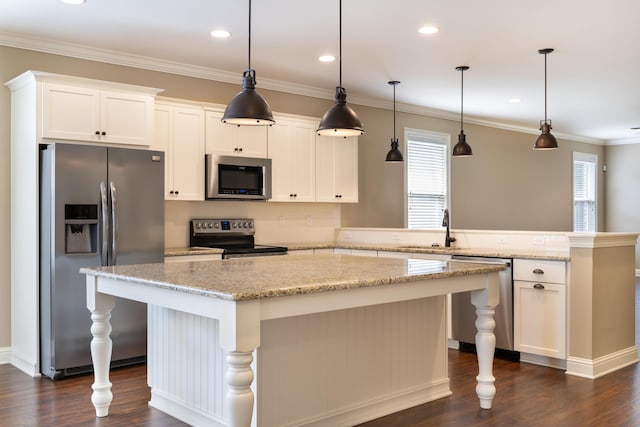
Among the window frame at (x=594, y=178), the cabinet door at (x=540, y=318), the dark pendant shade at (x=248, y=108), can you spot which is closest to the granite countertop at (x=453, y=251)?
the cabinet door at (x=540, y=318)

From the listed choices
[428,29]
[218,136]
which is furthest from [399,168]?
[428,29]

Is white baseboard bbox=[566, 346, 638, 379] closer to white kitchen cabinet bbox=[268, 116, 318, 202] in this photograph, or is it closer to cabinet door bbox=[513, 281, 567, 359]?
cabinet door bbox=[513, 281, 567, 359]

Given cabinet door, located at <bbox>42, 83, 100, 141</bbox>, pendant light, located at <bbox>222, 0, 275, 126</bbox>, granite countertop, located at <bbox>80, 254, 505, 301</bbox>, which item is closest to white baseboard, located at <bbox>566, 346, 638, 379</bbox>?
granite countertop, located at <bbox>80, 254, 505, 301</bbox>

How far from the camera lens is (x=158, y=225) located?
4.64m

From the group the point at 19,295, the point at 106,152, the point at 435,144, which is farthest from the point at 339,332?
the point at 435,144

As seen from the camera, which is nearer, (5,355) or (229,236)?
(5,355)

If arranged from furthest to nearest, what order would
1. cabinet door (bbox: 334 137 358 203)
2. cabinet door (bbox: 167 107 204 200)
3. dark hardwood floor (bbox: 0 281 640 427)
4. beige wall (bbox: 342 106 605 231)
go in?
1. beige wall (bbox: 342 106 605 231)
2. cabinet door (bbox: 334 137 358 203)
3. cabinet door (bbox: 167 107 204 200)
4. dark hardwood floor (bbox: 0 281 640 427)

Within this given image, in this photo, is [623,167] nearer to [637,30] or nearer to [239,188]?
[637,30]

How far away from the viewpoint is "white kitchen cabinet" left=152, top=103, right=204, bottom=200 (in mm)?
5129

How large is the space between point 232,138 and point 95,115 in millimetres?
1359

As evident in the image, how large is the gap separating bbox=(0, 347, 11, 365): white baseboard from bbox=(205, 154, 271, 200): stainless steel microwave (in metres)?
2.00

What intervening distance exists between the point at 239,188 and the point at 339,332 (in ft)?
8.62

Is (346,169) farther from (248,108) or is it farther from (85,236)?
(248,108)

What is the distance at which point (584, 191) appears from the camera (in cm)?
1089
